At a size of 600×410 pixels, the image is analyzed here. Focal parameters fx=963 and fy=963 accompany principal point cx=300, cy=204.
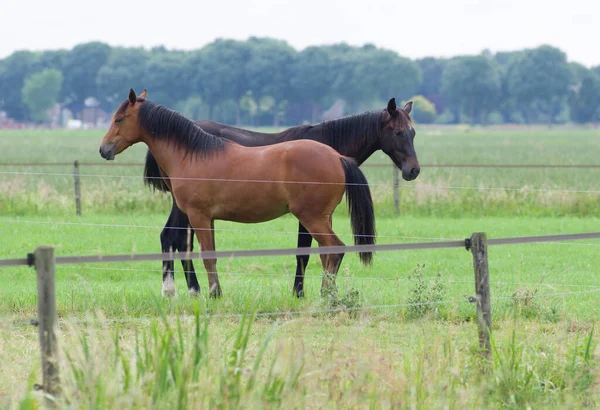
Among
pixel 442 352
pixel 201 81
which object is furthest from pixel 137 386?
pixel 201 81

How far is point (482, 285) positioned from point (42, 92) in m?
136

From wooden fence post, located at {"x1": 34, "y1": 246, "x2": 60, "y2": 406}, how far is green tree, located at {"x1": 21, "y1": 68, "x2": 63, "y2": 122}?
136 meters

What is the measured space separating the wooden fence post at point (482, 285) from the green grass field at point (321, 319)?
0.16m

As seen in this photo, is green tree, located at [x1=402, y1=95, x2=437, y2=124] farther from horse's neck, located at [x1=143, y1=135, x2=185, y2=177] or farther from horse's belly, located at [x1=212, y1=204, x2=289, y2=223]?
horse's belly, located at [x1=212, y1=204, x2=289, y2=223]

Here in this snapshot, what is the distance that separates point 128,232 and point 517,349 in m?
10.3

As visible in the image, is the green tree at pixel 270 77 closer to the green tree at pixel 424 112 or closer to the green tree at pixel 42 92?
the green tree at pixel 424 112

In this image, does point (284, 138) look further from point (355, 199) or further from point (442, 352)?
point (442, 352)

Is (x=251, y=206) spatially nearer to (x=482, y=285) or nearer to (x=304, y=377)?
(x=482, y=285)

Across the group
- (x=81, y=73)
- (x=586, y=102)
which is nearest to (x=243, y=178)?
(x=586, y=102)

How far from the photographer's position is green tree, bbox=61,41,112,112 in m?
145

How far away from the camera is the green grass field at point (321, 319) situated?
5.00 m

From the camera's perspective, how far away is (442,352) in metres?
6.04

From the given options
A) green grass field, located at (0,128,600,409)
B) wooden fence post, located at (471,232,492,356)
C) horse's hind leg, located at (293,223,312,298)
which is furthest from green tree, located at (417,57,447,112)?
wooden fence post, located at (471,232,492,356)

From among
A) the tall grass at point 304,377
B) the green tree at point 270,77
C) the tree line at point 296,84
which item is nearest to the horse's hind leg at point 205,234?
the tall grass at point 304,377
